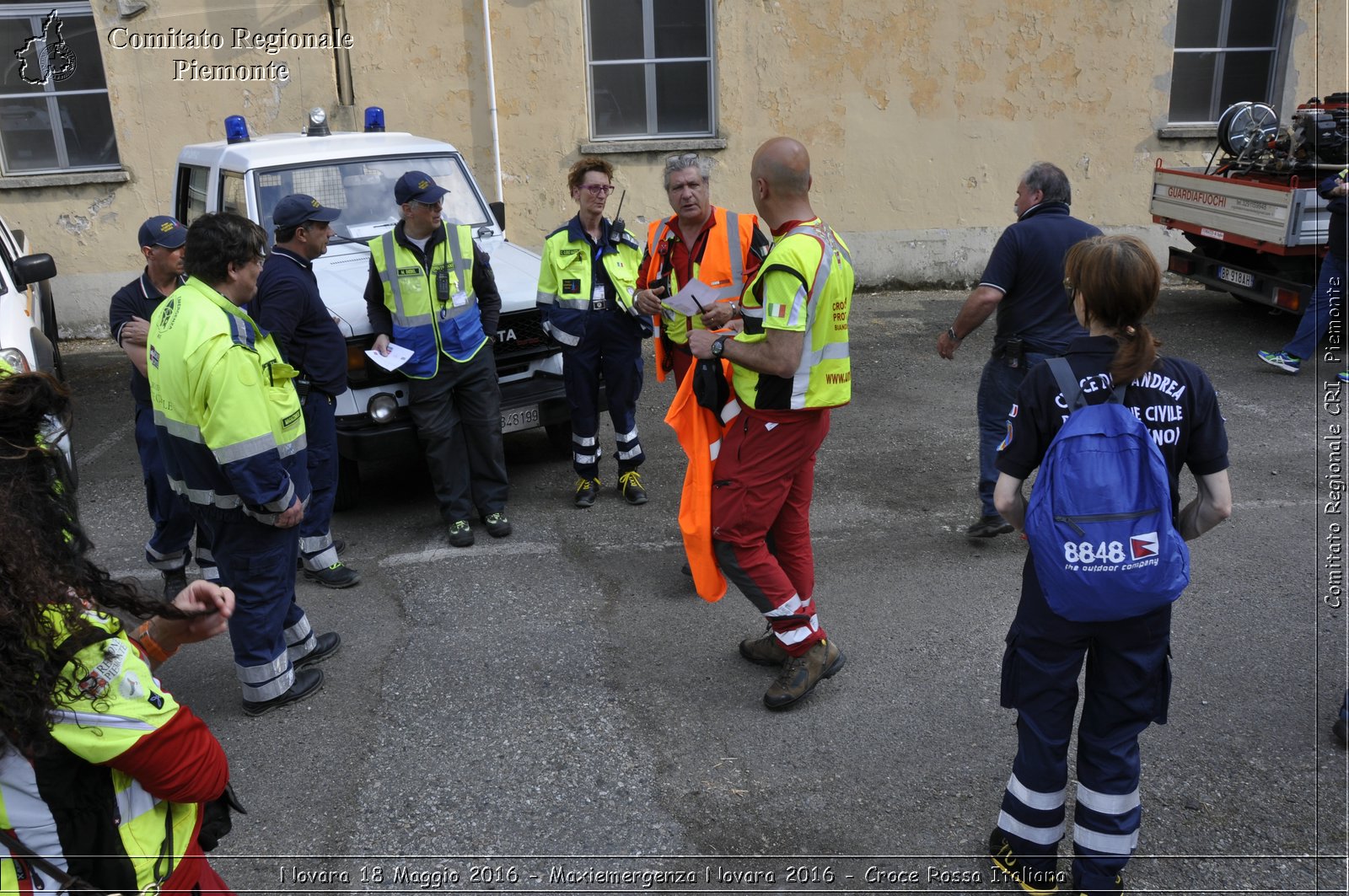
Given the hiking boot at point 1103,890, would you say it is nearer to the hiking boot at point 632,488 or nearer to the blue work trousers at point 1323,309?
the hiking boot at point 632,488

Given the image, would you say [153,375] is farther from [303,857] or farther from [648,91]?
[648,91]

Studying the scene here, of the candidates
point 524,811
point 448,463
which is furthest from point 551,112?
point 524,811

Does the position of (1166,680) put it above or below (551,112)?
below

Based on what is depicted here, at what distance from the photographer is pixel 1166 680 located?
2.82 meters

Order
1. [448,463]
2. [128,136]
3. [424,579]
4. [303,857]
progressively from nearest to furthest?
[303,857] < [424,579] < [448,463] < [128,136]

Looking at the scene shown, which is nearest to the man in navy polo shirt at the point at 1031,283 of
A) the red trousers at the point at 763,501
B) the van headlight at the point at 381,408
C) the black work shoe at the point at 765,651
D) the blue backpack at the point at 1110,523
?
the black work shoe at the point at 765,651

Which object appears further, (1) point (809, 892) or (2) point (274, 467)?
(2) point (274, 467)

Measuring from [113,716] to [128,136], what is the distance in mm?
10530

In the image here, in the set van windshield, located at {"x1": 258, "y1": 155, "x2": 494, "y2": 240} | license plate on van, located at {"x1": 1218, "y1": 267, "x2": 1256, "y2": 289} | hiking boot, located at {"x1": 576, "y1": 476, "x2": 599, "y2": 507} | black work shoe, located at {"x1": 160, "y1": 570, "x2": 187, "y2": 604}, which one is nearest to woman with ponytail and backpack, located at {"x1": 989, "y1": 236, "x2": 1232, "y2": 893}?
hiking boot, located at {"x1": 576, "y1": 476, "x2": 599, "y2": 507}

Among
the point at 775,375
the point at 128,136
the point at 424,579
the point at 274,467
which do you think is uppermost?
the point at 128,136

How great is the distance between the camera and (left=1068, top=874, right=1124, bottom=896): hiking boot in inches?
114

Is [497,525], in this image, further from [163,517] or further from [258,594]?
[258,594]

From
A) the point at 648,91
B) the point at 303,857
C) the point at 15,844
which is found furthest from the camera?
the point at 648,91

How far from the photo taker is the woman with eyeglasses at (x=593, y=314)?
5.91 m
